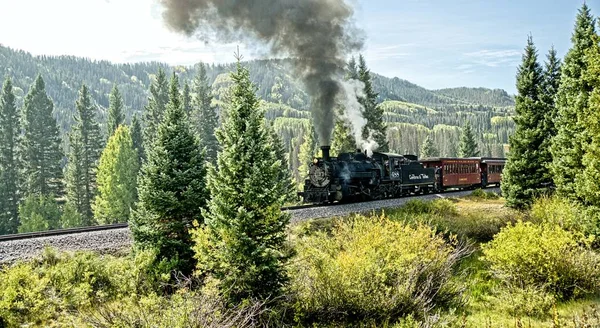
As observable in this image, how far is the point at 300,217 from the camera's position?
20.5m

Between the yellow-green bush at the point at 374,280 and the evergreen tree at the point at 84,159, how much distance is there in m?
47.2

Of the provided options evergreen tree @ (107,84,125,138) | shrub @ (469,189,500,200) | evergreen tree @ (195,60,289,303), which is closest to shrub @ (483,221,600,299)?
evergreen tree @ (195,60,289,303)

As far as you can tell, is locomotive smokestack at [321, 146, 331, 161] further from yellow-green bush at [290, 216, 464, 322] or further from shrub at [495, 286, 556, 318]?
shrub at [495, 286, 556, 318]

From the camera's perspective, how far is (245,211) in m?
11.5

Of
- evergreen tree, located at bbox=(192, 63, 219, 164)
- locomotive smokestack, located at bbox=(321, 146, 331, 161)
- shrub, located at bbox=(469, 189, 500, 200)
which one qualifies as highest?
evergreen tree, located at bbox=(192, 63, 219, 164)

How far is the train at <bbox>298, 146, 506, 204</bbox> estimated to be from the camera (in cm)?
2489

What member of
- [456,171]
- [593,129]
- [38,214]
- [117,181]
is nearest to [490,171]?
[456,171]

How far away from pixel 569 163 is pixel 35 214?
46583 mm

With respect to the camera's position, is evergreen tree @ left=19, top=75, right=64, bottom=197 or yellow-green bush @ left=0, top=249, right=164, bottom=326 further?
evergreen tree @ left=19, top=75, right=64, bottom=197

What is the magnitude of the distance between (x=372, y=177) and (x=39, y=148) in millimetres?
45511

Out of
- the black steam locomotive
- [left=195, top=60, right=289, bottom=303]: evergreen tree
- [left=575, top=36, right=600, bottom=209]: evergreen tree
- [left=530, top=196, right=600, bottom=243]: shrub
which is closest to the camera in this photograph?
[left=195, top=60, right=289, bottom=303]: evergreen tree

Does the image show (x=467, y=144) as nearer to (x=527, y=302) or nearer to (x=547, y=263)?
(x=547, y=263)

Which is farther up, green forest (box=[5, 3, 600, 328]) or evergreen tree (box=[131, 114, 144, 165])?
evergreen tree (box=[131, 114, 144, 165])

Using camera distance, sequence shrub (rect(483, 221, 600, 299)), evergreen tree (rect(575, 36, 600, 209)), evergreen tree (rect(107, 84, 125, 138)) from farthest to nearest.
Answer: evergreen tree (rect(107, 84, 125, 138)), evergreen tree (rect(575, 36, 600, 209)), shrub (rect(483, 221, 600, 299))
